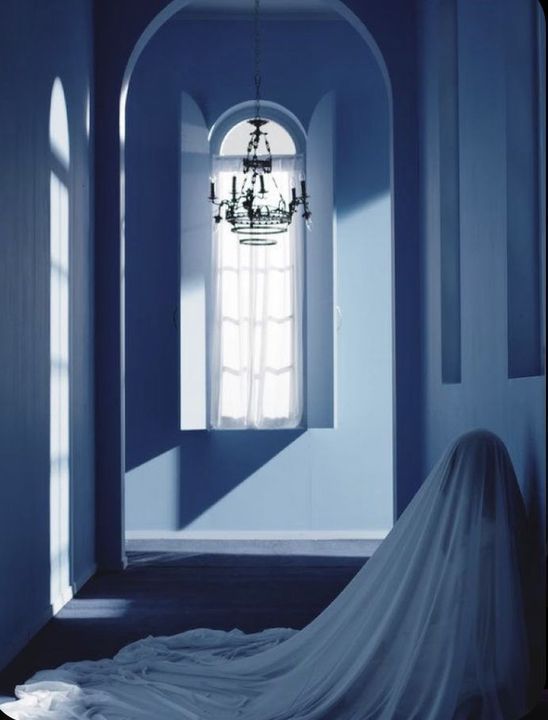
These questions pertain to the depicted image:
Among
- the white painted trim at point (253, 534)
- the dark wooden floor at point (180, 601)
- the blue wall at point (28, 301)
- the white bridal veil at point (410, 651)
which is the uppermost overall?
the blue wall at point (28, 301)

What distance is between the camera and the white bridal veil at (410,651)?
11.7 feet

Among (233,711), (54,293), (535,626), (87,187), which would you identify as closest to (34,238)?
(54,293)

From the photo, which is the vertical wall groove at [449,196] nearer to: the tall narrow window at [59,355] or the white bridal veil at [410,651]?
the tall narrow window at [59,355]

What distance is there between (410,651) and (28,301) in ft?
8.51

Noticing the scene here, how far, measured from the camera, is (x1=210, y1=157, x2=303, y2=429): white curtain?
32.0ft

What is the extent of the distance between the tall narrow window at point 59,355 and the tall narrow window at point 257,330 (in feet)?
10.9

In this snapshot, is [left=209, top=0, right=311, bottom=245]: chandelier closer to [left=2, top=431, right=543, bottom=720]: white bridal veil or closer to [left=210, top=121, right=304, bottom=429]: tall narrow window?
[left=210, top=121, right=304, bottom=429]: tall narrow window

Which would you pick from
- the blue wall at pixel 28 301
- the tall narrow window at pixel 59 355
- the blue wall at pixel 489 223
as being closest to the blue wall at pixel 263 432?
the blue wall at pixel 489 223

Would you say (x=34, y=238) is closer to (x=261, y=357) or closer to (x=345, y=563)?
(x=345, y=563)

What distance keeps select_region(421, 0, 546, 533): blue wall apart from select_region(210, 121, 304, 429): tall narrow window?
9.07 feet

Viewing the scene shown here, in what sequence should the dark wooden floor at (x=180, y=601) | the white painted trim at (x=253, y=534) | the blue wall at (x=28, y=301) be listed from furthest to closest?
1. the white painted trim at (x=253, y=534)
2. the dark wooden floor at (x=180, y=601)
3. the blue wall at (x=28, y=301)

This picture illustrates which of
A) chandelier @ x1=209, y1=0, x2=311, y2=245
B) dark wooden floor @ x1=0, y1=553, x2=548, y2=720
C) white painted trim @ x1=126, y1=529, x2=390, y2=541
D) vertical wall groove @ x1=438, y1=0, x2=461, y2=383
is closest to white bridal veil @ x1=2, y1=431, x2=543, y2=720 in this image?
dark wooden floor @ x1=0, y1=553, x2=548, y2=720

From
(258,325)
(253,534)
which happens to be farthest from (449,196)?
(253,534)

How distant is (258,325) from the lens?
384 inches
